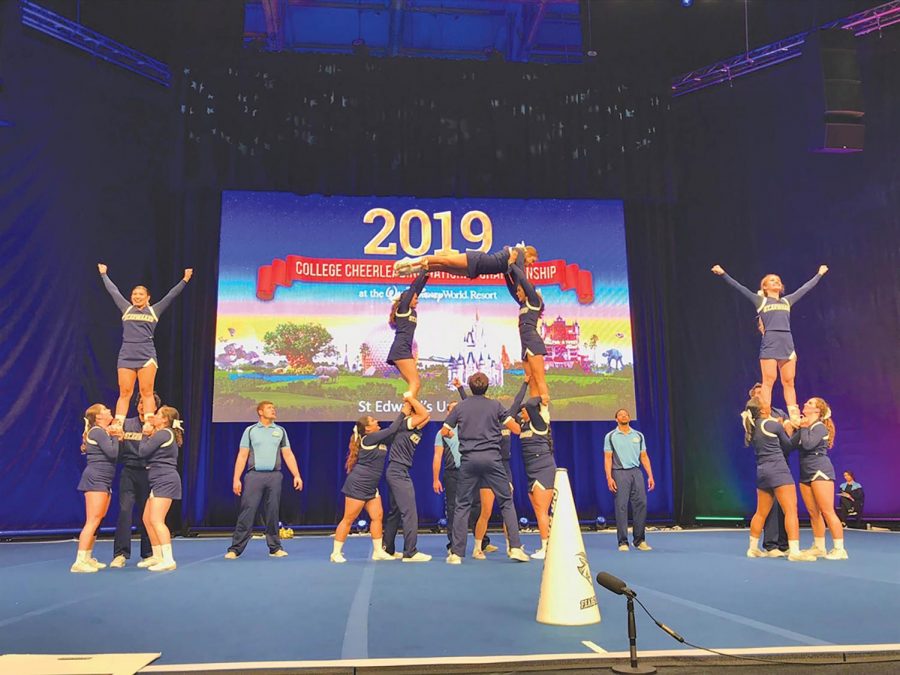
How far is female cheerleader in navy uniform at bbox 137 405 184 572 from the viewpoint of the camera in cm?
633

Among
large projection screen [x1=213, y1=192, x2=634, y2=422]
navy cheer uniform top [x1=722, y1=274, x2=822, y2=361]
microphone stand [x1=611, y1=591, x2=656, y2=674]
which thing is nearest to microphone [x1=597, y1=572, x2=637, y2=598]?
microphone stand [x1=611, y1=591, x2=656, y2=674]

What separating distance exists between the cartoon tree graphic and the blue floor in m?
3.31

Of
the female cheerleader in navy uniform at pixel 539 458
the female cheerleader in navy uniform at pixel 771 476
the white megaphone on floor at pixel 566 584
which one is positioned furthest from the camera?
the female cheerleader in navy uniform at pixel 539 458

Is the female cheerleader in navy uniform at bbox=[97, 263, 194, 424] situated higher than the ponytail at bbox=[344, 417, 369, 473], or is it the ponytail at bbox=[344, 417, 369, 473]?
the female cheerleader in navy uniform at bbox=[97, 263, 194, 424]

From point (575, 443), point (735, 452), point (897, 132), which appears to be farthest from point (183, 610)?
point (897, 132)

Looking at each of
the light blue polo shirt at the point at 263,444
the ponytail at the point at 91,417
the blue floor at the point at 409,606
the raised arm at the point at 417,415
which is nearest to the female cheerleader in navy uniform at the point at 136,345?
the ponytail at the point at 91,417

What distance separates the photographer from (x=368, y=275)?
1038 cm

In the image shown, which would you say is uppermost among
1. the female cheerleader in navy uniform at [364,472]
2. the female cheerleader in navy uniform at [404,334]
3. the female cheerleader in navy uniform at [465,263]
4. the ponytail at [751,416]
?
the female cheerleader in navy uniform at [465,263]

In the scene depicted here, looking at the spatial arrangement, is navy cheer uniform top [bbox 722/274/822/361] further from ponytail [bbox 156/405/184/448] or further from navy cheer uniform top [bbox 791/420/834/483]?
ponytail [bbox 156/405/184/448]

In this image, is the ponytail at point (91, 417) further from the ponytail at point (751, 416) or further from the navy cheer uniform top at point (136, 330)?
the ponytail at point (751, 416)

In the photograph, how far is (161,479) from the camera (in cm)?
636

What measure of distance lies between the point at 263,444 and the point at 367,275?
144 inches

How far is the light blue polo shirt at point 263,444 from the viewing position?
7.32 metres

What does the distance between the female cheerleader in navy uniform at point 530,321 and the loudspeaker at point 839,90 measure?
4.85 metres
